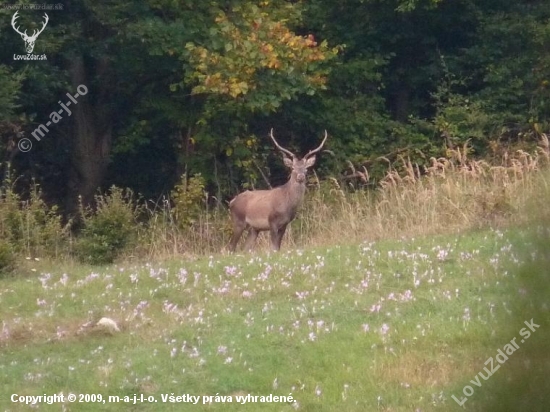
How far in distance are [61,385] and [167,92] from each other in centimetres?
1364

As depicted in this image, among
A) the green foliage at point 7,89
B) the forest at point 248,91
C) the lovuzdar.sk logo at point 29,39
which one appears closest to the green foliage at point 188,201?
the forest at point 248,91

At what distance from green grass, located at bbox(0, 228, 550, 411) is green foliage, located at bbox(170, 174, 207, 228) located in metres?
6.17

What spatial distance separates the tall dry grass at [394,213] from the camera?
49.2 feet

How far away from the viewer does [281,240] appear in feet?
54.7

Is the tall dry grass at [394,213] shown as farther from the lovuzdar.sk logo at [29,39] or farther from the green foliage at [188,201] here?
the lovuzdar.sk logo at [29,39]

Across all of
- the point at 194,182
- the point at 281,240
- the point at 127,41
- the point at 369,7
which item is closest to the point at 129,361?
the point at 281,240

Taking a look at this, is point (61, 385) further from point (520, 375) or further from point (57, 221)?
point (57, 221)

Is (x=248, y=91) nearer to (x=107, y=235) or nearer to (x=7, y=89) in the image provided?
(x=7, y=89)

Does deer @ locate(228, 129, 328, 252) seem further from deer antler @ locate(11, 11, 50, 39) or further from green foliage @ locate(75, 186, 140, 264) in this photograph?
deer antler @ locate(11, 11, 50, 39)

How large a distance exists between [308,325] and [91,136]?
533 inches

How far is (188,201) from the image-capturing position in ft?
63.8

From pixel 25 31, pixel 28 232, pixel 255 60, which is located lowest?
pixel 28 232

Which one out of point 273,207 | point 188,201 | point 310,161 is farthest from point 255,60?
point 273,207

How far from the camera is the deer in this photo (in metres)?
16.2
